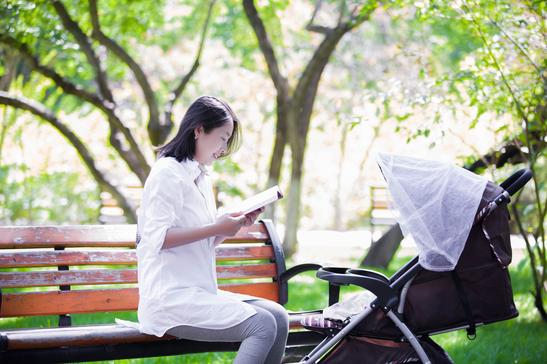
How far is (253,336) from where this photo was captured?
136 inches

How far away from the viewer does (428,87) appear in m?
5.90

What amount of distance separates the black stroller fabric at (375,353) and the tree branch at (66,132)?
6760 millimetres

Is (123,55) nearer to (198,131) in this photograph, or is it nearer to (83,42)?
(83,42)

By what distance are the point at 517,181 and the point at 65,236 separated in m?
2.35

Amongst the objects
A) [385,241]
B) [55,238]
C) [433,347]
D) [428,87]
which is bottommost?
[385,241]

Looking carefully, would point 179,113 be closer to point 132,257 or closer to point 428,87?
point 428,87

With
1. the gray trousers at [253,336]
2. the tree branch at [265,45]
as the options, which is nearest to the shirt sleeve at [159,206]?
the gray trousers at [253,336]

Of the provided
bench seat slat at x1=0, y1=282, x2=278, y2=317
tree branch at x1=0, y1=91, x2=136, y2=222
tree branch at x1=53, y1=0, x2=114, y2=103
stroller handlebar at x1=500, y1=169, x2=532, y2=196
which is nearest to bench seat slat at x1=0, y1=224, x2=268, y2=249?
bench seat slat at x1=0, y1=282, x2=278, y2=317

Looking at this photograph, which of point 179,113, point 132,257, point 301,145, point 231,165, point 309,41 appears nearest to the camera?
point 132,257

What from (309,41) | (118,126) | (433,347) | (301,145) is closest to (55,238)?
(433,347)

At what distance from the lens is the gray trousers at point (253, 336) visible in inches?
135

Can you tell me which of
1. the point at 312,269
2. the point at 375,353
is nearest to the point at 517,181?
the point at 375,353

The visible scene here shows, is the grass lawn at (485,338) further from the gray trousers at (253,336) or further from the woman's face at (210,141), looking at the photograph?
the woman's face at (210,141)

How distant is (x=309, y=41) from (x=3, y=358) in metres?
14.6
